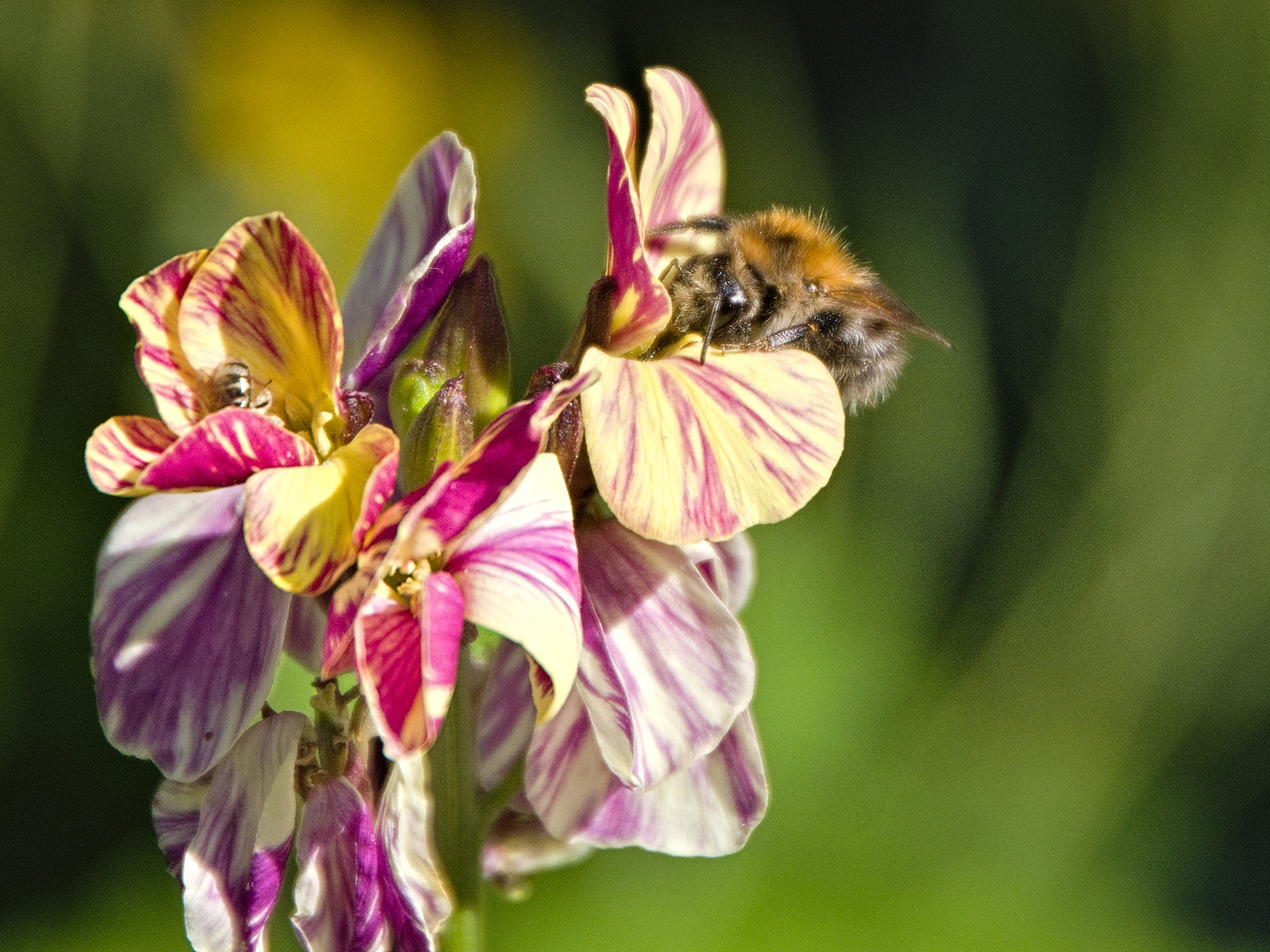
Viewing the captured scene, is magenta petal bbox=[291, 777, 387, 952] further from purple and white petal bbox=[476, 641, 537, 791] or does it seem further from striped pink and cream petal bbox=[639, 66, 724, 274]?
striped pink and cream petal bbox=[639, 66, 724, 274]

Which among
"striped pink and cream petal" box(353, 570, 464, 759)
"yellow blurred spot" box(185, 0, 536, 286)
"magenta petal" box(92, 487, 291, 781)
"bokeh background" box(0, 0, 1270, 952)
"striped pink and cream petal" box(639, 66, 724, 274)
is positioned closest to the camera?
"striped pink and cream petal" box(353, 570, 464, 759)

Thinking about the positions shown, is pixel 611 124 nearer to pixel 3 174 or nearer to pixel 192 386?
pixel 192 386

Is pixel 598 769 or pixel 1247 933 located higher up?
pixel 598 769

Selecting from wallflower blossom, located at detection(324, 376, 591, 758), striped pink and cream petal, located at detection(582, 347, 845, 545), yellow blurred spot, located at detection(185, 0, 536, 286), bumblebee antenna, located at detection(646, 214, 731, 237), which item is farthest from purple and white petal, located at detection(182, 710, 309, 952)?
yellow blurred spot, located at detection(185, 0, 536, 286)

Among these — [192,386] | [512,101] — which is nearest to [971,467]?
[512,101]

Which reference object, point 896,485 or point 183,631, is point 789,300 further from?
point 896,485
